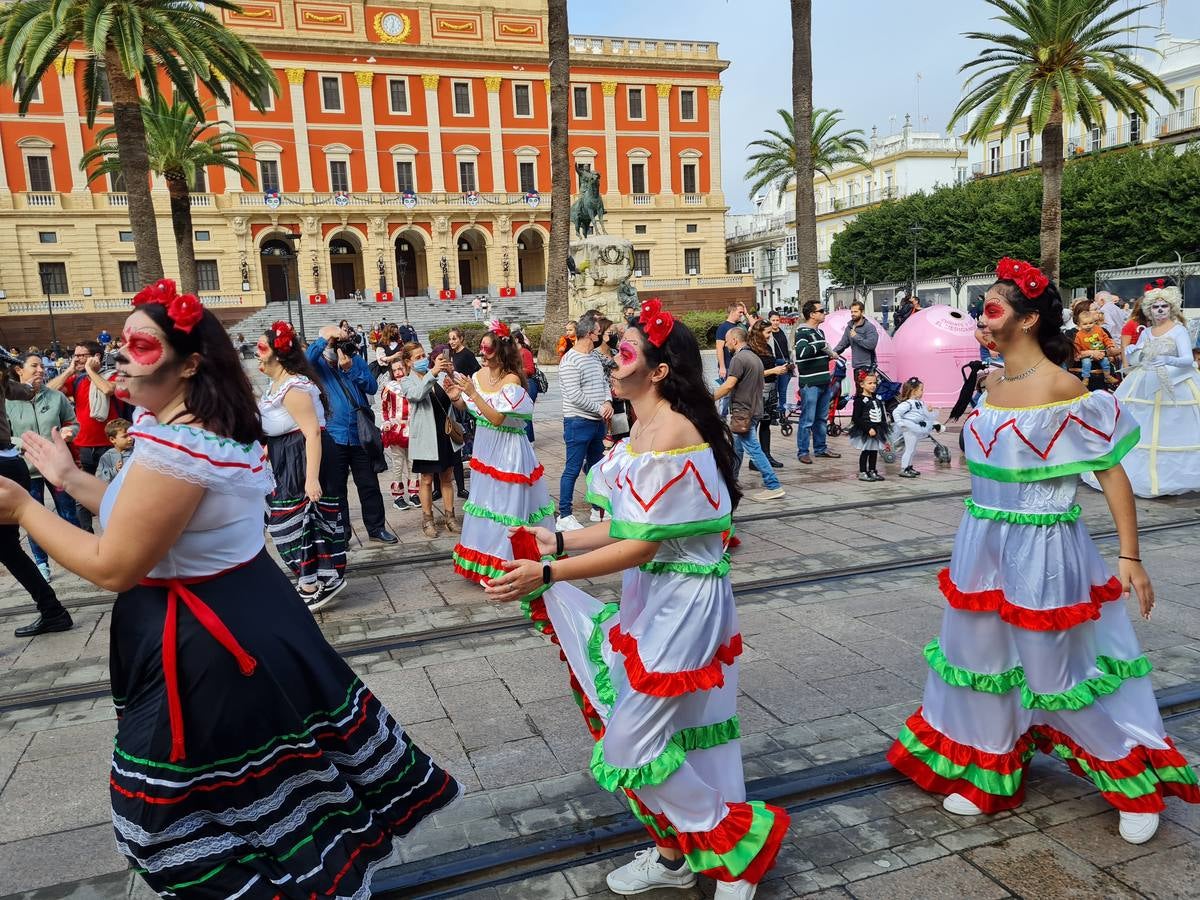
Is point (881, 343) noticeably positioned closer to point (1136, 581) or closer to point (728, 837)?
point (1136, 581)

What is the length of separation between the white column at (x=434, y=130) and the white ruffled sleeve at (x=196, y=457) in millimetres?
53707

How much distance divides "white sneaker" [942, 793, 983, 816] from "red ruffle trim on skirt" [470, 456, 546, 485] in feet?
12.7

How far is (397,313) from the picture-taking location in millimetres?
47844

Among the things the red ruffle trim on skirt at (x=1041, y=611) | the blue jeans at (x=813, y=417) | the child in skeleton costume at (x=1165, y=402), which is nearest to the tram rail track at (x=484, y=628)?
the child in skeleton costume at (x=1165, y=402)

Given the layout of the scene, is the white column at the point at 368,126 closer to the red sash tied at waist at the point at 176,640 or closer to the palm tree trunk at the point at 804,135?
the palm tree trunk at the point at 804,135

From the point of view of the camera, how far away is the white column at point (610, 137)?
5532 cm

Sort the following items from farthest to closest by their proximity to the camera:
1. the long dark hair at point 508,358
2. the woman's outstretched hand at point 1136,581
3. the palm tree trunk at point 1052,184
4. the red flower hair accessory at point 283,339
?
1. the palm tree trunk at point 1052,184
2. the long dark hair at point 508,358
3. the red flower hair accessory at point 283,339
4. the woman's outstretched hand at point 1136,581

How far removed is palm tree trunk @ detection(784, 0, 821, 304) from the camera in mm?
18859

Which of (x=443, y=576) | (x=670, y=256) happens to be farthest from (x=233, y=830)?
(x=670, y=256)

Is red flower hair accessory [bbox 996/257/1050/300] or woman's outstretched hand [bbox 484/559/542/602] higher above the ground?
red flower hair accessory [bbox 996/257/1050/300]

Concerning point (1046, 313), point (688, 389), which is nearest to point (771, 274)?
point (1046, 313)

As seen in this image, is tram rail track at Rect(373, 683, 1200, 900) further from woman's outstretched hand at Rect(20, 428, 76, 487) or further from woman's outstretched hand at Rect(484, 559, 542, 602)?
woman's outstretched hand at Rect(20, 428, 76, 487)

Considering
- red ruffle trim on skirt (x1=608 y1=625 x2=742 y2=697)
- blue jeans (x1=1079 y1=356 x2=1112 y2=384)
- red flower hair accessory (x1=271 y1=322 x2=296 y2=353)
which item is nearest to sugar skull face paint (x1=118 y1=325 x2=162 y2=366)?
red ruffle trim on skirt (x1=608 y1=625 x2=742 y2=697)

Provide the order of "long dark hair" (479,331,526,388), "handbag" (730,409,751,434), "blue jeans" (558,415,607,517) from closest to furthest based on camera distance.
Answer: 1. "long dark hair" (479,331,526,388)
2. "blue jeans" (558,415,607,517)
3. "handbag" (730,409,751,434)
